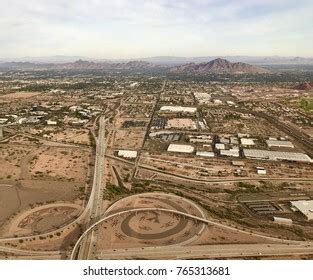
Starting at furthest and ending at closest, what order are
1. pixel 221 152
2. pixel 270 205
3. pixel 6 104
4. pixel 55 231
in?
pixel 6 104, pixel 221 152, pixel 270 205, pixel 55 231

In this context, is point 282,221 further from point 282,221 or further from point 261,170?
point 261,170

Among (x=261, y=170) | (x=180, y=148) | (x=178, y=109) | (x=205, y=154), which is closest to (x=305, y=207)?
(x=261, y=170)

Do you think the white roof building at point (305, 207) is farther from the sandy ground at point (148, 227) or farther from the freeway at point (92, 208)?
the freeway at point (92, 208)

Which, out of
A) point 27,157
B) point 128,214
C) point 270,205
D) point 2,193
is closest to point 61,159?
point 27,157

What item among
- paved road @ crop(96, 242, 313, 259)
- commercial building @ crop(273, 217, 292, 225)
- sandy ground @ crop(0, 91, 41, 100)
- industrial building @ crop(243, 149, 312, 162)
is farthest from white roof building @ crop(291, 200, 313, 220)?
sandy ground @ crop(0, 91, 41, 100)

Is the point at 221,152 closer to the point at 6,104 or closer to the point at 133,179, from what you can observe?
the point at 133,179

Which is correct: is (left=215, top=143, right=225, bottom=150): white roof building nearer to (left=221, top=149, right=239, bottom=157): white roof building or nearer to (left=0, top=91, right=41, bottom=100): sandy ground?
(left=221, top=149, right=239, bottom=157): white roof building
